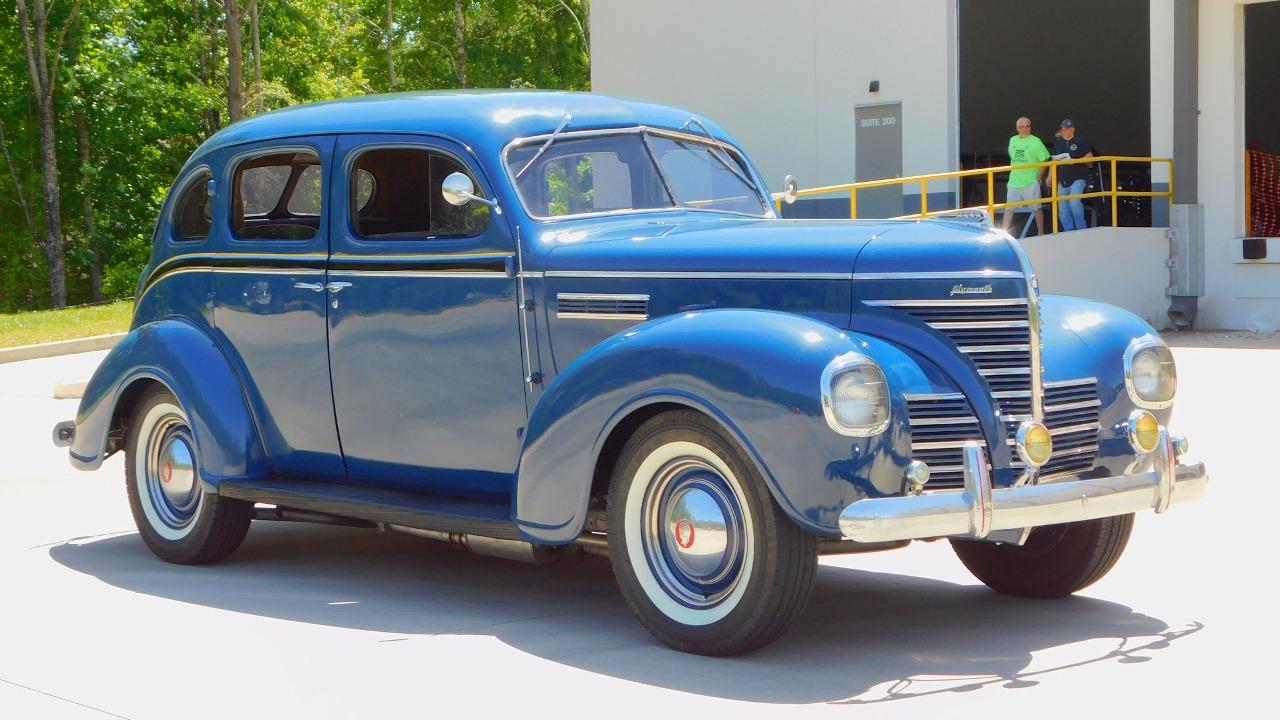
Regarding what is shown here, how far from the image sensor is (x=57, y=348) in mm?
22297

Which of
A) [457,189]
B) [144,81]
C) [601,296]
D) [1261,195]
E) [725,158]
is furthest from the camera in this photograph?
[144,81]

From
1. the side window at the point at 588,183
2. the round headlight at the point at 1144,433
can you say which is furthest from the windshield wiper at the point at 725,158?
the round headlight at the point at 1144,433

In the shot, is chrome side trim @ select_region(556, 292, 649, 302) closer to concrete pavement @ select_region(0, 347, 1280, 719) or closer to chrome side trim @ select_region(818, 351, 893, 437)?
chrome side trim @ select_region(818, 351, 893, 437)

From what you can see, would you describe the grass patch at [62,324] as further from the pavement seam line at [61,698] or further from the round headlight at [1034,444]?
the round headlight at [1034,444]

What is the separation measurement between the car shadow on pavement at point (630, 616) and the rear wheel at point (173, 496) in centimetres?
13

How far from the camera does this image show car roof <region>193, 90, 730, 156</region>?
21.4 ft

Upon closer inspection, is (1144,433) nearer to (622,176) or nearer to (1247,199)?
(622,176)

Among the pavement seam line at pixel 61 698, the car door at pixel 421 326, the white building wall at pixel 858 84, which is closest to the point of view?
the pavement seam line at pixel 61 698

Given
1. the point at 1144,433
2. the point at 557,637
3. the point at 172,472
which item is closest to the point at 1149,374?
the point at 1144,433

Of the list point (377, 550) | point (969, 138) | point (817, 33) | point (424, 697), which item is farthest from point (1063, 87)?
point (424, 697)

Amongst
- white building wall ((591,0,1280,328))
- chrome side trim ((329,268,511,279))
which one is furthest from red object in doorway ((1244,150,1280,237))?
chrome side trim ((329,268,511,279))

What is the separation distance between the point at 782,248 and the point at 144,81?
1627 inches

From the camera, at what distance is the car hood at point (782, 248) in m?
5.42

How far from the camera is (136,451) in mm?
7523
